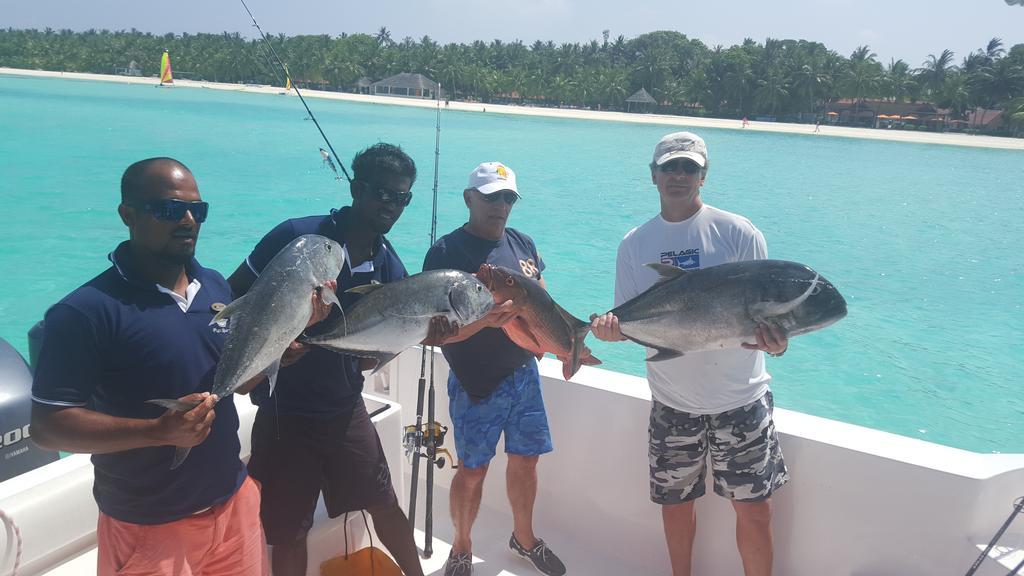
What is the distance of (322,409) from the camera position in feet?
8.21

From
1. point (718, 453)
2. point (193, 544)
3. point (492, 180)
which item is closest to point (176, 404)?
point (193, 544)

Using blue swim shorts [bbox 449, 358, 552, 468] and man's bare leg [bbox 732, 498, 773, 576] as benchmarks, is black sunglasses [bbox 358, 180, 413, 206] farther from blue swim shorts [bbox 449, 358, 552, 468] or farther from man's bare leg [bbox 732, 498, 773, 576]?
man's bare leg [bbox 732, 498, 773, 576]

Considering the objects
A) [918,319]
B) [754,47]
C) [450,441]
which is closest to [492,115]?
[754,47]

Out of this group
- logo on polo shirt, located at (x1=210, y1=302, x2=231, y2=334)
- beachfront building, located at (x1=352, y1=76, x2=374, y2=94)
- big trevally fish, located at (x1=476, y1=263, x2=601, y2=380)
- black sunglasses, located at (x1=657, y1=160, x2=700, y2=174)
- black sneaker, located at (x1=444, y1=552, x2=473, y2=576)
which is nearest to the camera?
logo on polo shirt, located at (x1=210, y1=302, x2=231, y2=334)

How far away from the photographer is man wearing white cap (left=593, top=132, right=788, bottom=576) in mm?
2719

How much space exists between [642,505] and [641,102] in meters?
73.6

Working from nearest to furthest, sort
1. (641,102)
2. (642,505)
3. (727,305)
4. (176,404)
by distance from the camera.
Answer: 1. (176,404)
2. (727,305)
3. (642,505)
4. (641,102)

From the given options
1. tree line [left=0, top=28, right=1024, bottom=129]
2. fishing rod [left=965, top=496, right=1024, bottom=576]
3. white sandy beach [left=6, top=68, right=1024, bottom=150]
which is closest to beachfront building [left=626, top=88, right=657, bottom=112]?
tree line [left=0, top=28, right=1024, bottom=129]

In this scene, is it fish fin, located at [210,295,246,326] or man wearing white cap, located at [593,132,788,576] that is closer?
fish fin, located at [210,295,246,326]

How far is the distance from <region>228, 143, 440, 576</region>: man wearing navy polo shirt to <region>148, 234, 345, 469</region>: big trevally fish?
53 cm

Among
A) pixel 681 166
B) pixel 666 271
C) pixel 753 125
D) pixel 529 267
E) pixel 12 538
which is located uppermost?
pixel 753 125

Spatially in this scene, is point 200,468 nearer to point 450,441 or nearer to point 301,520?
point 301,520

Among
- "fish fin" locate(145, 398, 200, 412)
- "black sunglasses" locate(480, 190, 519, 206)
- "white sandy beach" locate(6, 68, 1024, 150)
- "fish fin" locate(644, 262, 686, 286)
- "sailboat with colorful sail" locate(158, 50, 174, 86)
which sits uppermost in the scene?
"sailboat with colorful sail" locate(158, 50, 174, 86)

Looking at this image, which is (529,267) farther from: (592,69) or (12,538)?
(592,69)
